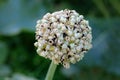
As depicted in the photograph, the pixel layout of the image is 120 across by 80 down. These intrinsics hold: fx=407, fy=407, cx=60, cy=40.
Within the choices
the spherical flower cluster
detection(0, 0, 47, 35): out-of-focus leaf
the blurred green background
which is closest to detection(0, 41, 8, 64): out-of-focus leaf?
the blurred green background

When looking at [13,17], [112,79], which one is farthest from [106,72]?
[13,17]

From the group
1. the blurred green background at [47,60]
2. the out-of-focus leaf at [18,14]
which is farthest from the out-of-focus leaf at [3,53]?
the out-of-focus leaf at [18,14]

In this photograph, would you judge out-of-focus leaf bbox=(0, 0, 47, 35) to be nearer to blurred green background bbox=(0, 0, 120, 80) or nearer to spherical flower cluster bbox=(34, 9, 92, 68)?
blurred green background bbox=(0, 0, 120, 80)

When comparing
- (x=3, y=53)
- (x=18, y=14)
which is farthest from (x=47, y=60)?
(x=18, y=14)

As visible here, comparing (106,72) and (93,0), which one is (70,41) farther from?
(93,0)

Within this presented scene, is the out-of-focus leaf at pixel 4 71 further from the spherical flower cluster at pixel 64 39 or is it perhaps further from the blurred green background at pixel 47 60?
the spherical flower cluster at pixel 64 39
